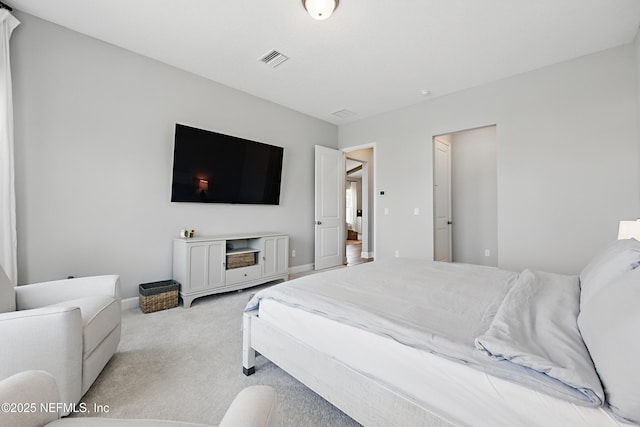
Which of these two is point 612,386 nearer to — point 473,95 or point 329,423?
point 329,423

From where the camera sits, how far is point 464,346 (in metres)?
0.99

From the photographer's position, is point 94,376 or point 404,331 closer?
point 404,331

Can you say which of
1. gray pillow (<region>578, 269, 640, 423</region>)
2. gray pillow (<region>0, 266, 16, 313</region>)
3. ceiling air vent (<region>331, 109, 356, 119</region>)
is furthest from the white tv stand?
gray pillow (<region>578, 269, 640, 423</region>)

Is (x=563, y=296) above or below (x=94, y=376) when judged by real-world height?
above

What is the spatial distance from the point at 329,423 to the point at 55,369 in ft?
4.58

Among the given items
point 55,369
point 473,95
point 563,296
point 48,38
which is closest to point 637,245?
point 563,296

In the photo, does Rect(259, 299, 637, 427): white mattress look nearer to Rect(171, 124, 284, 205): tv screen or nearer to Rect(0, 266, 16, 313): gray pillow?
Rect(0, 266, 16, 313): gray pillow

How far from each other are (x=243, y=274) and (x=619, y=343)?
335 cm

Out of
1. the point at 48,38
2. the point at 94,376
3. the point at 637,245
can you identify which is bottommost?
the point at 94,376

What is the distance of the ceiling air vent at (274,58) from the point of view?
297 cm

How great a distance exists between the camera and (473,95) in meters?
3.72

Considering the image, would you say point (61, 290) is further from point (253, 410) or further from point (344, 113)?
point (344, 113)

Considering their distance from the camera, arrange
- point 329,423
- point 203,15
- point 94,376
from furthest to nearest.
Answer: point 203,15
point 94,376
point 329,423

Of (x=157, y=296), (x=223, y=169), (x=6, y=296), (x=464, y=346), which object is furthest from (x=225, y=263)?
(x=464, y=346)
